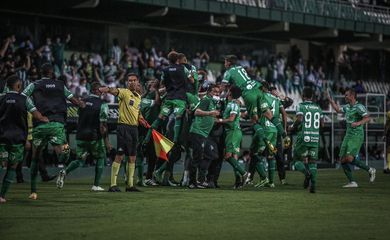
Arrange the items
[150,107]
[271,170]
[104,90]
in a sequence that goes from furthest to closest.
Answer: [150,107]
[271,170]
[104,90]

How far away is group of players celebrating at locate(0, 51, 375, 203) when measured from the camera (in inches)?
668

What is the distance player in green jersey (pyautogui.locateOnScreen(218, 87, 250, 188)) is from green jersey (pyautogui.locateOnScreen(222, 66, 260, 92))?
17 centimetres

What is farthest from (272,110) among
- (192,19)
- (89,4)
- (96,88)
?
(192,19)

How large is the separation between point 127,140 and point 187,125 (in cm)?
259

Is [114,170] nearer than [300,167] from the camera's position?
Yes

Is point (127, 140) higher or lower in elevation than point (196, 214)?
higher

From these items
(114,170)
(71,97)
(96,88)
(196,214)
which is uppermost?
(96,88)

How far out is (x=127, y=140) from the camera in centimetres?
1748

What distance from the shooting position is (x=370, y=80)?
162 ft

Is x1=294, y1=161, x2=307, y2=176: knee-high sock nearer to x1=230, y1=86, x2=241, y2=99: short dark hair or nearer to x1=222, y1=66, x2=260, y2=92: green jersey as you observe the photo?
x1=230, y1=86, x2=241, y2=99: short dark hair

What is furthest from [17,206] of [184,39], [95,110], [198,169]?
[184,39]

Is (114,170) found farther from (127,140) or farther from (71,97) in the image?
(71,97)

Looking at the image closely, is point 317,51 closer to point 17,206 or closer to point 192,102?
point 192,102

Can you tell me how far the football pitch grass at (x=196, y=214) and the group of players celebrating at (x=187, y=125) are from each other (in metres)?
0.76
